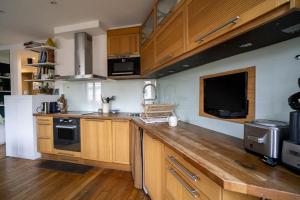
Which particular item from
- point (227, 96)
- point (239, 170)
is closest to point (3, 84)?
point (227, 96)

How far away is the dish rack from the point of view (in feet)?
6.26

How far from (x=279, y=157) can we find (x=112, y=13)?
9.01 feet

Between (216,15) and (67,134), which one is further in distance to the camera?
(67,134)

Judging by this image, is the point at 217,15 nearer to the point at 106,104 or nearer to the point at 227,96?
the point at 227,96

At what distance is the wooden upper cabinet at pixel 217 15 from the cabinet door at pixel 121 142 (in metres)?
1.75

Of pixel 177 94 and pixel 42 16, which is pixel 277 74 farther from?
pixel 42 16

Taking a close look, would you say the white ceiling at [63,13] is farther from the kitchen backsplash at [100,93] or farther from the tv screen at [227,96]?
the tv screen at [227,96]

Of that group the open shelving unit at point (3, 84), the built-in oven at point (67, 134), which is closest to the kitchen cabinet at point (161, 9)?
the built-in oven at point (67, 134)

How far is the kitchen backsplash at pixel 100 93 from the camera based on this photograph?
10.3 feet

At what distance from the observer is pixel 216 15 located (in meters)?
0.90

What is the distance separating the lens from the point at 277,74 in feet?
3.07

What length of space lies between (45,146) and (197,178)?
124 inches

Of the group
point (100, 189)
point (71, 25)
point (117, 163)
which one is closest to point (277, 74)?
point (100, 189)

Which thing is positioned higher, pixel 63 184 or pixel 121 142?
pixel 121 142
